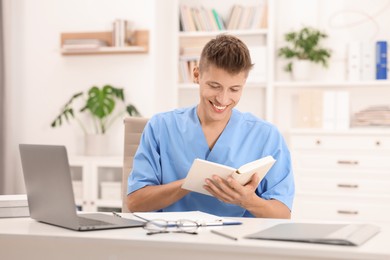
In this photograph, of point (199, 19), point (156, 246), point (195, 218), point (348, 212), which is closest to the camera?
point (156, 246)

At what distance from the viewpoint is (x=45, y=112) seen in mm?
4992

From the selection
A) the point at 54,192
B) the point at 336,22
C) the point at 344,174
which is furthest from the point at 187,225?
the point at 336,22

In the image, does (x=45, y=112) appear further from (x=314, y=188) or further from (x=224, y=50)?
(x=224, y=50)

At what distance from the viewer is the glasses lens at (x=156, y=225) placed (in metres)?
1.52

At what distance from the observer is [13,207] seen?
1.84 meters

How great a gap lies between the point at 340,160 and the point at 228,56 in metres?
2.43

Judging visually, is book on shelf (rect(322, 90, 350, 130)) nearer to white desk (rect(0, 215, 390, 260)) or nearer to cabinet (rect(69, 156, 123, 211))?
cabinet (rect(69, 156, 123, 211))

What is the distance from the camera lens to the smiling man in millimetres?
2088

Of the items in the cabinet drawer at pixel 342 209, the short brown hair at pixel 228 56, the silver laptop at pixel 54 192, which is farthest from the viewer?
the cabinet drawer at pixel 342 209

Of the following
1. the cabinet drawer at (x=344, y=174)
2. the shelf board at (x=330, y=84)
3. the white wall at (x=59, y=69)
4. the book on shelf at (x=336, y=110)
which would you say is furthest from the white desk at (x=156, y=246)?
the white wall at (x=59, y=69)

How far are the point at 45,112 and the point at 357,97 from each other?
2.47 metres

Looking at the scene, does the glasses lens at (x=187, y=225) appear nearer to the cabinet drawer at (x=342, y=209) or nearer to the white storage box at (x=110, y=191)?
the cabinet drawer at (x=342, y=209)

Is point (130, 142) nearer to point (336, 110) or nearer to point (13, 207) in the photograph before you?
point (13, 207)

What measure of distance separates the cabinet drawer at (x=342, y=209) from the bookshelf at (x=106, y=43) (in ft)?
5.44
